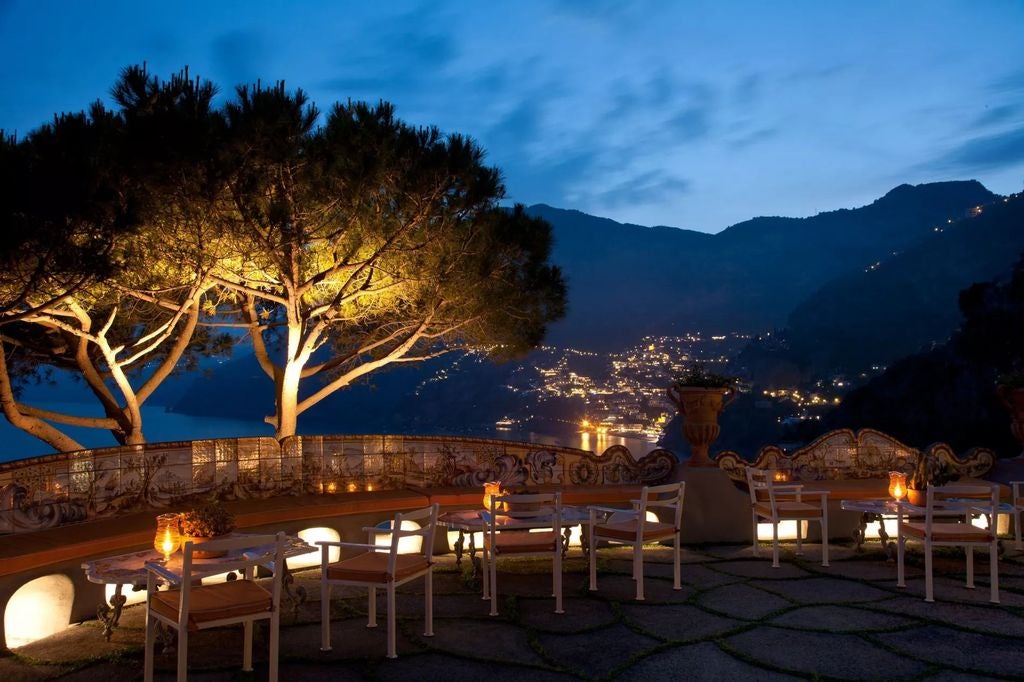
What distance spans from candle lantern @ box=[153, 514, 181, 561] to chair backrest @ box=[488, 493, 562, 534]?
1.82 meters

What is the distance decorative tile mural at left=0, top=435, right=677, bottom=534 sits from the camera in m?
5.14

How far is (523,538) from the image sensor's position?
513 centimetres

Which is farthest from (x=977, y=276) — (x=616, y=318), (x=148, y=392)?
(x=148, y=392)

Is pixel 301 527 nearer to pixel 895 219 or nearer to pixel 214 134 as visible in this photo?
pixel 214 134

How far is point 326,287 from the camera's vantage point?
8.91 metres

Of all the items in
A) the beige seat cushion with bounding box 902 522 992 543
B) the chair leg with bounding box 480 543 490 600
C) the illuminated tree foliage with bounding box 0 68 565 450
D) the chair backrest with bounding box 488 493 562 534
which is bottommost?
the chair leg with bounding box 480 543 490 600

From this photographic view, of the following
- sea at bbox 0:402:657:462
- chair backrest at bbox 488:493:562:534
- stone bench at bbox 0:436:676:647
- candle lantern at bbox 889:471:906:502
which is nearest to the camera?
stone bench at bbox 0:436:676:647

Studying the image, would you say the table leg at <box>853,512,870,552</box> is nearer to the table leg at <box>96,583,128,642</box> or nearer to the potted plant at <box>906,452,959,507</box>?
the potted plant at <box>906,452,959,507</box>

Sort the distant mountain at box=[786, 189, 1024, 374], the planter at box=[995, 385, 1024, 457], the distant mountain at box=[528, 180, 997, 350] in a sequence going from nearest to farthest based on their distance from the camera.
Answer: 1. the planter at box=[995, 385, 1024, 457]
2. the distant mountain at box=[786, 189, 1024, 374]
3. the distant mountain at box=[528, 180, 997, 350]

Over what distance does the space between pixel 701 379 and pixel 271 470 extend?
3947 millimetres

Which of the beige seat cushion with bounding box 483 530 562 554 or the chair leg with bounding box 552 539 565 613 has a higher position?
the beige seat cushion with bounding box 483 530 562 554

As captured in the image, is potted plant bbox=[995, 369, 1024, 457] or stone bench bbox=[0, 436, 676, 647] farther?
potted plant bbox=[995, 369, 1024, 457]

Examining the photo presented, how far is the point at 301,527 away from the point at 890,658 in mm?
Answer: 4115

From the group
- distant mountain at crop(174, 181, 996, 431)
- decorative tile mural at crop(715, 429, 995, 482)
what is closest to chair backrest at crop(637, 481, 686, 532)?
decorative tile mural at crop(715, 429, 995, 482)
